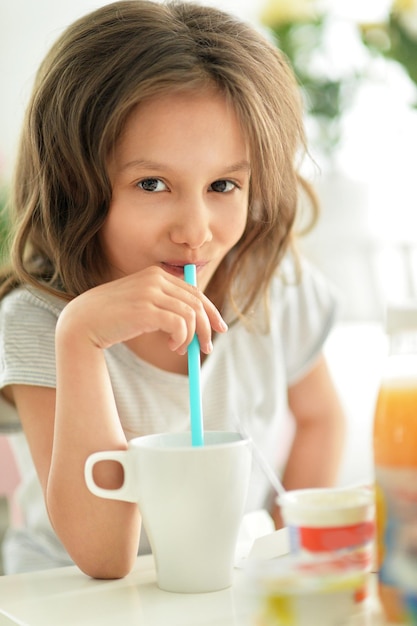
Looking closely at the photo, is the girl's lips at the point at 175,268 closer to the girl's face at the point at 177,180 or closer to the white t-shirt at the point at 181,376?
the girl's face at the point at 177,180

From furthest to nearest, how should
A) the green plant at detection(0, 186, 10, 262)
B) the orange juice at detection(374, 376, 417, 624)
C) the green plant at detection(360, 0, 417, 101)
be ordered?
the green plant at detection(360, 0, 417, 101) < the green plant at detection(0, 186, 10, 262) < the orange juice at detection(374, 376, 417, 624)

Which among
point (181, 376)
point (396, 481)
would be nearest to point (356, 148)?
point (181, 376)

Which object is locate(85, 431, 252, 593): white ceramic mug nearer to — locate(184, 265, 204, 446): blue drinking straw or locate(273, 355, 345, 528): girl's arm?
locate(184, 265, 204, 446): blue drinking straw

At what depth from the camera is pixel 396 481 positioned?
1.67 feet

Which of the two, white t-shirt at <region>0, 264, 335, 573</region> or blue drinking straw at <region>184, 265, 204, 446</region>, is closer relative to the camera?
blue drinking straw at <region>184, 265, 204, 446</region>

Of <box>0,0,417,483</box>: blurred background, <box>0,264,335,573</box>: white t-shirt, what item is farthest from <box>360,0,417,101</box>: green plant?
<box>0,264,335,573</box>: white t-shirt

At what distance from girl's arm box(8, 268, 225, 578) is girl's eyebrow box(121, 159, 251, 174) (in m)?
0.14

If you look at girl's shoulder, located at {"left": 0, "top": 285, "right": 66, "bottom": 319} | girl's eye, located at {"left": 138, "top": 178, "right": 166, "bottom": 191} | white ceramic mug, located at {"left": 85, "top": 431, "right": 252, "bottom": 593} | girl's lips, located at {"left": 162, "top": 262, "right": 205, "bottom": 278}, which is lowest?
white ceramic mug, located at {"left": 85, "top": 431, "right": 252, "bottom": 593}

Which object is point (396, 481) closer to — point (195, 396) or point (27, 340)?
point (195, 396)

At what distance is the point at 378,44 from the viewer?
226 centimetres

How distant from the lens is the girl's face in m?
0.85

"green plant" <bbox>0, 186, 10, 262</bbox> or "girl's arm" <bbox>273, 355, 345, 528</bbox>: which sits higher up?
"green plant" <bbox>0, 186, 10, 262</bbox>

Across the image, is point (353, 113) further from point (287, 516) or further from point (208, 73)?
point (287, 516)

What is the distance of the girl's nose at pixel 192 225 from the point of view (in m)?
0.85
